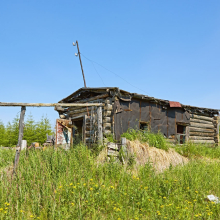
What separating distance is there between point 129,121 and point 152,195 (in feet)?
21.2

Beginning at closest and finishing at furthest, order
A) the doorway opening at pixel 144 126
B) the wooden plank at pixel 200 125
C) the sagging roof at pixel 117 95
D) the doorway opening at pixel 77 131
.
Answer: the sagging roof at pixel 117 95
the doorway opening at pixel 144 126
the doorway opening at pixel 77 131
the wooden plank at pixel 200 125

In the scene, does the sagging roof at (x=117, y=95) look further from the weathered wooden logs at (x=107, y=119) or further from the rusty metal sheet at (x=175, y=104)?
the weathered wooden logs at (x=107, y=119)

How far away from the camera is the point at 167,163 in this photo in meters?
9.41

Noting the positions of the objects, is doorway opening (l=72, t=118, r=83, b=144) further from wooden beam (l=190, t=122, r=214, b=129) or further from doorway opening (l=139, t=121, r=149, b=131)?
wooden beam (l=190, t=122, r=214, b=129)

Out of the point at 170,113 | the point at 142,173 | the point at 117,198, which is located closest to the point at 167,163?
the point at 142,173

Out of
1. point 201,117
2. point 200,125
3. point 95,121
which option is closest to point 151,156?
point 95,121

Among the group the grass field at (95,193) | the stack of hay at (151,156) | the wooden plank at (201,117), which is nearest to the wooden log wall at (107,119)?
the stack of hay at (151,156)

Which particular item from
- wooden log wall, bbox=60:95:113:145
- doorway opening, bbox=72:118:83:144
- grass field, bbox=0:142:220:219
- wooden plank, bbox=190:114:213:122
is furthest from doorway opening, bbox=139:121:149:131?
grass field, bbox=0:142:220:219

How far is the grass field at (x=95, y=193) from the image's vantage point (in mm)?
4637

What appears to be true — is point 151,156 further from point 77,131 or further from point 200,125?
point 200,125

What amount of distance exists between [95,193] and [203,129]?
14763 millimetres

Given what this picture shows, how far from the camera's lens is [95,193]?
203 inches

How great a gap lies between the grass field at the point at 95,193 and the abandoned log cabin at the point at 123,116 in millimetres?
3564

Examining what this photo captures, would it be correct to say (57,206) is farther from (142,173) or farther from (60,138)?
(60,138)
